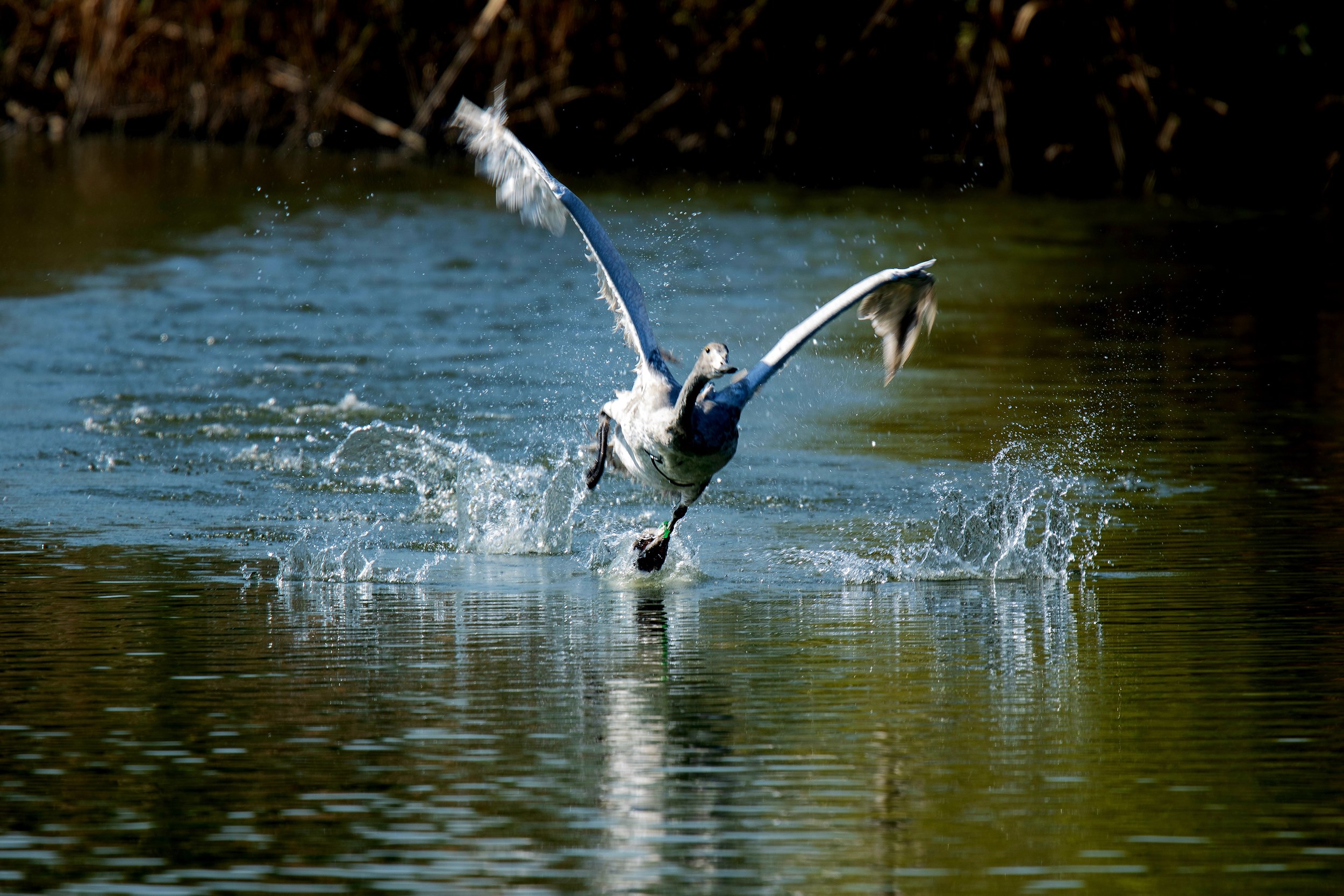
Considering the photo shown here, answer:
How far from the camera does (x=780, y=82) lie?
28.0m

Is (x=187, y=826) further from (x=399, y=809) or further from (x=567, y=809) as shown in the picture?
(x=567, y=809)

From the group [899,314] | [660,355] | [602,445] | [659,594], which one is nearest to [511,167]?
[660,355]

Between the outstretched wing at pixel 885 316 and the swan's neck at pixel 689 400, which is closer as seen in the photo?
the swan's neck at pixel 689 400

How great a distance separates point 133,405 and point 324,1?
16.8 metres

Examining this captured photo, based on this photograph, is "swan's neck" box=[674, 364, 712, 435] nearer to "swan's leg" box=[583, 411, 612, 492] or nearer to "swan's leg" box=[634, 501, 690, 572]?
"swan's leg" box=[634, 501, 690, 572]

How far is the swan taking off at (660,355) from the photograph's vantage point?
927 centimetres

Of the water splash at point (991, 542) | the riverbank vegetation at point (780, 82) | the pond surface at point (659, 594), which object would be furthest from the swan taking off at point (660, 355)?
the riverbank vegetation at point (780, 82)

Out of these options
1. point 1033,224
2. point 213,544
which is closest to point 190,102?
point 1033,224

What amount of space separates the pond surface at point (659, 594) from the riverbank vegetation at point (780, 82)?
24.2 ft

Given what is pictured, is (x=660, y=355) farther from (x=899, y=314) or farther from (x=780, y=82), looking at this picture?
(x=780, y=82)

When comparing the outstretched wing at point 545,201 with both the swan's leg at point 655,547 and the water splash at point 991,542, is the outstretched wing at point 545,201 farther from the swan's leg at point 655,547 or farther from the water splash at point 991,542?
the water splash at point 991,542

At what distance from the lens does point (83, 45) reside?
98.2 ft

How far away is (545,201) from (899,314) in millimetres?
1976

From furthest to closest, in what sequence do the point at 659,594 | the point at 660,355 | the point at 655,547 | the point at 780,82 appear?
the point at 780,82, the point at 660,355, the point at 655,547, the point at 659,594
